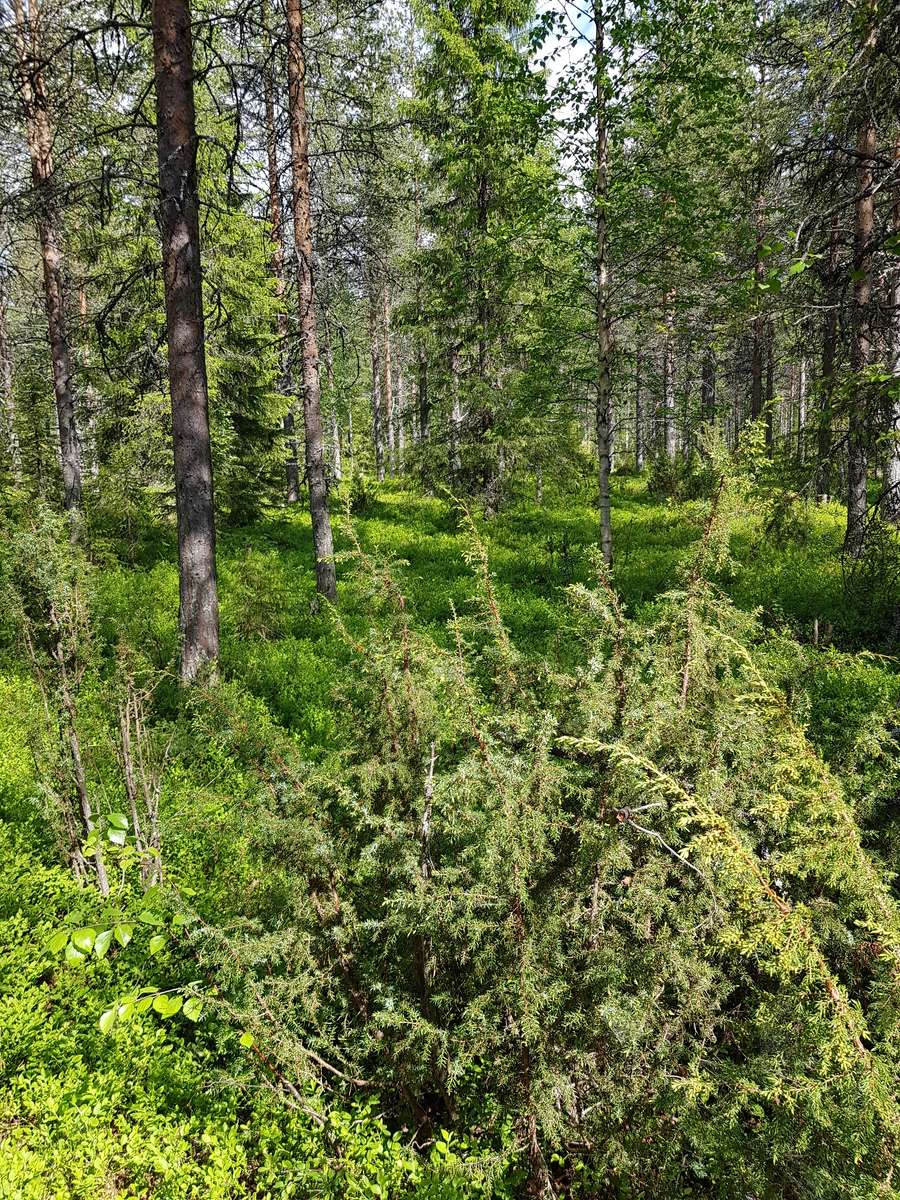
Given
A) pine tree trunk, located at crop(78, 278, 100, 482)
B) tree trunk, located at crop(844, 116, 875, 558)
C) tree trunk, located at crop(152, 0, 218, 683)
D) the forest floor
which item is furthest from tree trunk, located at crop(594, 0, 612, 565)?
pine tree trunk, located at crop(78, 278, 100, 482)

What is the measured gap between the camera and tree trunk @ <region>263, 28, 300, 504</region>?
874cm

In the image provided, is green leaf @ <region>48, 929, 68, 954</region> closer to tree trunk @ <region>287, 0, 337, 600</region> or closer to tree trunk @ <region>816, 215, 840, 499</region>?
tree trunk @ <region>816, 215, 840, 499</region>

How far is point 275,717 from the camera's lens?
20.2 ft

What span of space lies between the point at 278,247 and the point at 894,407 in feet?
39.6

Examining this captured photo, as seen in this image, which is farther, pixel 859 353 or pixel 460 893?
pixel 859 353

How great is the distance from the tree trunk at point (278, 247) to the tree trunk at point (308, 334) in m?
0.34

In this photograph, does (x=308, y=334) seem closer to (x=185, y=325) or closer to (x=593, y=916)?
(x=185, y=325)

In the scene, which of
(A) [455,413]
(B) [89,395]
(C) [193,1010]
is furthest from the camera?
(B) [89,395]

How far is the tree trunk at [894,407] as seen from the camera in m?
5.03

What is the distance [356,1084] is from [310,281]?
9.77 metres

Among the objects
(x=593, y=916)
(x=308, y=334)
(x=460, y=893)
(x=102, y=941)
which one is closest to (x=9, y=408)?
(x=308, y=334)

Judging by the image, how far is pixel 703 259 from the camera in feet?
27.2

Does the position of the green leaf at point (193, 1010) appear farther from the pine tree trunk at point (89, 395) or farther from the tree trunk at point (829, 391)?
the pine tree trunk at point (89, 395)

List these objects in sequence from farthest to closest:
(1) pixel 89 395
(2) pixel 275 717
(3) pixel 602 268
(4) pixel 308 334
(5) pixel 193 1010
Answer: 1. (1) pixel 89 395
2. (4) pixel 308 334
3. (3) pixel 602 268
4. (2) pixel 275 717
5. (5) pixel 193 1010
